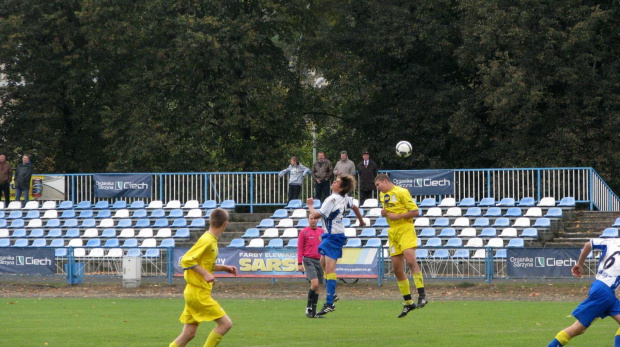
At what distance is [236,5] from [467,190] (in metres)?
13.5

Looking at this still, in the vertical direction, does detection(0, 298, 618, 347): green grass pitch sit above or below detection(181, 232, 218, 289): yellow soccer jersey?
below

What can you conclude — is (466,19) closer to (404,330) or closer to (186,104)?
(186,104)

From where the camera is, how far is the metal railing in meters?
27.5

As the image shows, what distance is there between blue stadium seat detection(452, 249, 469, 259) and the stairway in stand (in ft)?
8.45

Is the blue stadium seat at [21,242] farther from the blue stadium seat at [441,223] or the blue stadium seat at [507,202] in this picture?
the blue stadium seat at [507,202]

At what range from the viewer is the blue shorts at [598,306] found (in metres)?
9.41

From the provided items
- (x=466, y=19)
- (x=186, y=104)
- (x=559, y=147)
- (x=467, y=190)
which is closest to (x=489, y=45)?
(x=466, y=19)

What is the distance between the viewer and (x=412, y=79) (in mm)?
36375

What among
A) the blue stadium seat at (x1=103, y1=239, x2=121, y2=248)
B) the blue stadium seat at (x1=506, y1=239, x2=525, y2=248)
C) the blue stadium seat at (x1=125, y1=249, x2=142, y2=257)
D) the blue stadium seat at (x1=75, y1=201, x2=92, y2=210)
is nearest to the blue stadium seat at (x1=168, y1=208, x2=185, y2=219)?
the blue stadium seat at (x1=103, y1=239, x2=121, y2=248)

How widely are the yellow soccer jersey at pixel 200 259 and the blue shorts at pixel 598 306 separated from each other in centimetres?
388

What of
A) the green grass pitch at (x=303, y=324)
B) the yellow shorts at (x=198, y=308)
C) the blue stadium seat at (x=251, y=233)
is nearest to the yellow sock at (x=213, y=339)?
the yellow shorts at (x=198, y=308)

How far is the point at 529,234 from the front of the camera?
24.2m

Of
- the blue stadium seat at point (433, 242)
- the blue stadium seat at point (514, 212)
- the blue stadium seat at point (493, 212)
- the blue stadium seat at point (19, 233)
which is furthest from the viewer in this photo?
the blue stadium seat at point (19, 233)

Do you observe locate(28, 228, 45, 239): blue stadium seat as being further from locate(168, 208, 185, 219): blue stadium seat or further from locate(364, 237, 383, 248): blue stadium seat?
locate(364, 237, 383, 248): blue stadium seat
